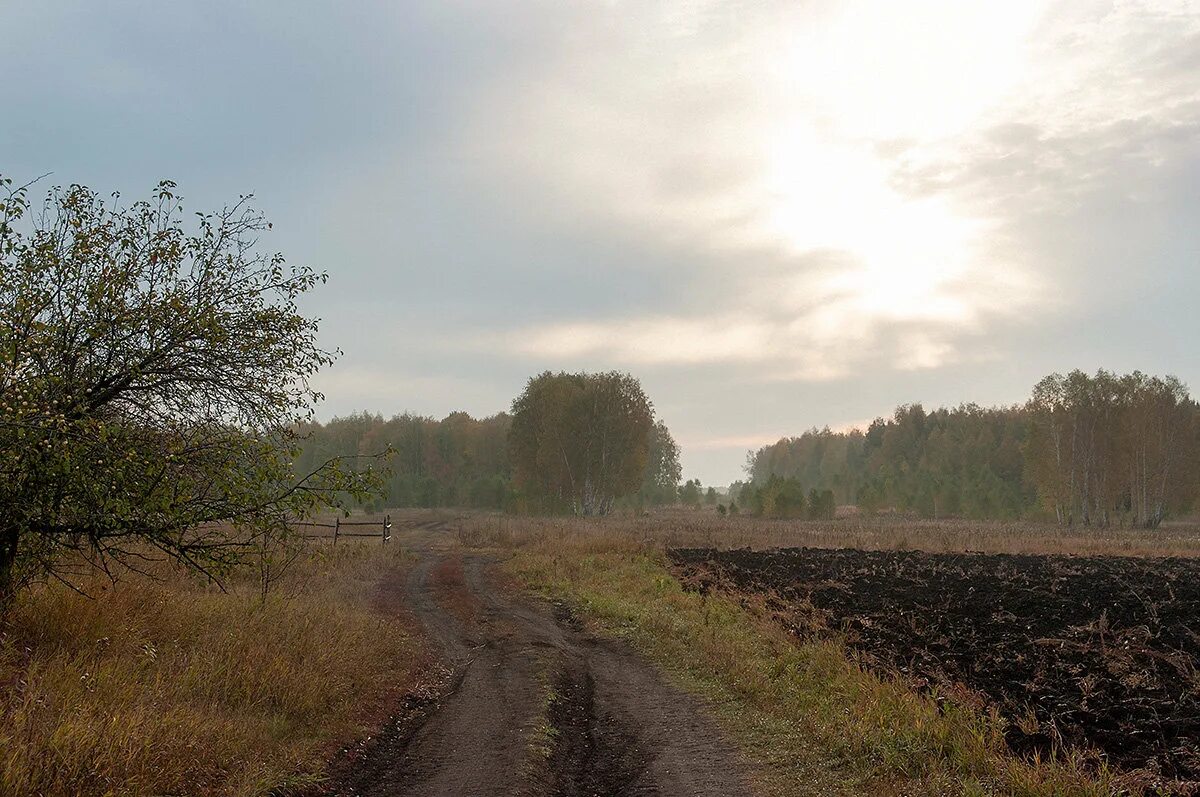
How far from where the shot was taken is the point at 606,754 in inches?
405

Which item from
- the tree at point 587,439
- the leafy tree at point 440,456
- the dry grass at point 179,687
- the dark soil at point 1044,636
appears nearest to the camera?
the dry grass at point 179,687

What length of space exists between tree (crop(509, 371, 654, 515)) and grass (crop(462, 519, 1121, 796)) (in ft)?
198

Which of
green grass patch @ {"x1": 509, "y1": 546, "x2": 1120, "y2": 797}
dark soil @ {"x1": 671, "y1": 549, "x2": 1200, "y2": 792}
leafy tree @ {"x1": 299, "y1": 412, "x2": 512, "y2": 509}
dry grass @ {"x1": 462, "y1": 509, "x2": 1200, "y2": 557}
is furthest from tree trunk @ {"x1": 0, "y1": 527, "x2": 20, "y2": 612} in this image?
leafy tree @ {"x1": 299, "y1": 412, "x2": 512, "y2": 509}

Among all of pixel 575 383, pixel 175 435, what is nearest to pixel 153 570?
pixel 175 435

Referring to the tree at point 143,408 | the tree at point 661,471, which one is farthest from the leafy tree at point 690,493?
the tree at point 143,408

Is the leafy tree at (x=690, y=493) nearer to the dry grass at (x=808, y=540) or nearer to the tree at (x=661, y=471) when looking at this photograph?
the tree at (x=661, y=471)

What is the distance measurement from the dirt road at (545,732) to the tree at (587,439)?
208 feet

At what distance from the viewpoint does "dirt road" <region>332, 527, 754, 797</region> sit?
890cm

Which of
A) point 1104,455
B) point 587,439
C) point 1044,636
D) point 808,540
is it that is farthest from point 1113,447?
point 1044,636

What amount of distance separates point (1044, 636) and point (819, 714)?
6577 millimetres

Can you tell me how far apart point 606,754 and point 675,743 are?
3.39 feet

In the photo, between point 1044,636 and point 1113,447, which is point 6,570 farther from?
point 1113,447

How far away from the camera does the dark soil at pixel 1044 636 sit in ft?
29.6

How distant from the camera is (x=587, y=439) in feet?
272
